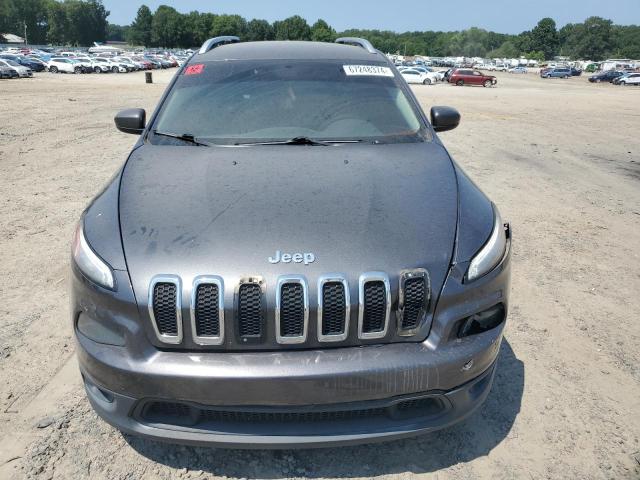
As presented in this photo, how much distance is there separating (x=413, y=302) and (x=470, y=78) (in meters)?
44.8

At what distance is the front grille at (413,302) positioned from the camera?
2.00 metres

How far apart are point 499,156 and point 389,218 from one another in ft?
26.3

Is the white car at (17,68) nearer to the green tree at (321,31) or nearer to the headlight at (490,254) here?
the headlight at (490,254)

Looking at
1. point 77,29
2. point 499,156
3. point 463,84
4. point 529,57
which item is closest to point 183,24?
point 77,29

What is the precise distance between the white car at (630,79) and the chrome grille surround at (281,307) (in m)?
58.7

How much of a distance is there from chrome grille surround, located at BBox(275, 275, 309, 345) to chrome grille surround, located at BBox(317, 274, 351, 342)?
0.05 meters

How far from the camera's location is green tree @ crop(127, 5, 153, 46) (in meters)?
131

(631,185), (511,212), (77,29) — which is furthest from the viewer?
(77,29)

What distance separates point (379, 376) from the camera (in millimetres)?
1932

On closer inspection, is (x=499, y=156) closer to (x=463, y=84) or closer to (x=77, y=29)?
(x=463, y=84)

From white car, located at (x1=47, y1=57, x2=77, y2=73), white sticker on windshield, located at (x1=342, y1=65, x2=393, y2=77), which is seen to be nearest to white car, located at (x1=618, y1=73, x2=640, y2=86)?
white car, located at (x1=47, y1=57, x2=77, y2=73)

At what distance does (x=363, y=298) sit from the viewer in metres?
1.94

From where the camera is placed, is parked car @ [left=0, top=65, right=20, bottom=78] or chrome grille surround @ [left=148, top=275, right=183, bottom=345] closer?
Answer: chrome grille surround @ [left=148, top=275, right=183, bottom=345]

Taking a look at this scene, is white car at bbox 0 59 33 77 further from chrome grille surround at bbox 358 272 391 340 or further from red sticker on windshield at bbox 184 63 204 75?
chrome grille surround at bbox 358 272 391 340
